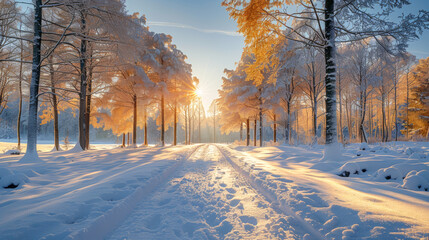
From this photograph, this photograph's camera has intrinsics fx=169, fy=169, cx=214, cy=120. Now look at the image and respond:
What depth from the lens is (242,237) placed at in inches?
82.9

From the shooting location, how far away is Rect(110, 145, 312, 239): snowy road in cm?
215

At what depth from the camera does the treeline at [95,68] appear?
Answer: 9009mm

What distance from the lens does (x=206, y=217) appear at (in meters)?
2.59

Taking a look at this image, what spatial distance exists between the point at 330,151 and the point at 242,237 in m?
6.25

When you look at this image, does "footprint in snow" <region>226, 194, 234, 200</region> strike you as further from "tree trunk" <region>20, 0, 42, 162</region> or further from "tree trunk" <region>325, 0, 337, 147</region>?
"tree trunk" <region>20, 0, 42, 162</region>

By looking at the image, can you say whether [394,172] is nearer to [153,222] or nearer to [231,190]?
[231,190]

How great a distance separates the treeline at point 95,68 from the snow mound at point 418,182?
11.2m

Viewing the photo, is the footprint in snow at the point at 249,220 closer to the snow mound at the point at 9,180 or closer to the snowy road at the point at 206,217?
the snowy road at the point at 206,217

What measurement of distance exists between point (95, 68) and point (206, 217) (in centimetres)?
1652

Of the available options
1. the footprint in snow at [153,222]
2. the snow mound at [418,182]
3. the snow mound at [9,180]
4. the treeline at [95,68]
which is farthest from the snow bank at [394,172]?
the treeline at [95,68]

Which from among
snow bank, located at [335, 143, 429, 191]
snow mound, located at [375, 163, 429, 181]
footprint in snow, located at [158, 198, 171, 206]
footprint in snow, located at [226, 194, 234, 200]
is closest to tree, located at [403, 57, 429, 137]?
snow bank, located at [335, 143, 429, 191]

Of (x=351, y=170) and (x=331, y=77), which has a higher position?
(x=331, y=77)

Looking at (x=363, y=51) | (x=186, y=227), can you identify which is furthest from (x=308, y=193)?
(x=363, y=51)

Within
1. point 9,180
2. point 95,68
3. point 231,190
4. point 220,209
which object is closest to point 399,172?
point 231,190
